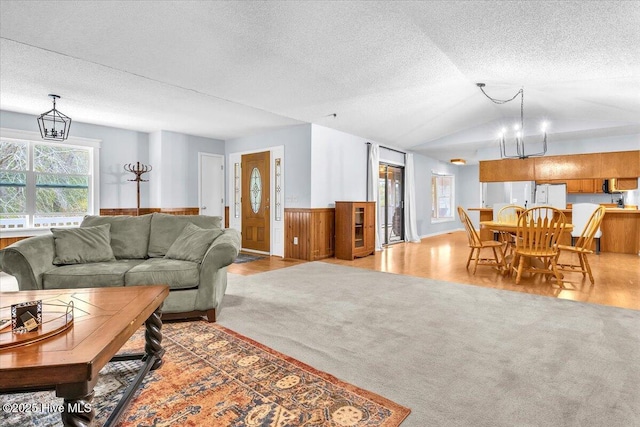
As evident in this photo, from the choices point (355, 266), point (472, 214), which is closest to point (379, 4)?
point (355, 266)

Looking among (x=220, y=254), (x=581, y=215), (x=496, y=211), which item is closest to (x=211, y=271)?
(x=220, y=254)

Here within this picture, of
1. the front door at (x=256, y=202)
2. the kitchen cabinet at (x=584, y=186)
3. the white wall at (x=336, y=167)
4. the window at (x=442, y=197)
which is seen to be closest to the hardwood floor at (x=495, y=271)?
the front door at (x=256, y=202)

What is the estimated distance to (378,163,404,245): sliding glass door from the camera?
8.09 m

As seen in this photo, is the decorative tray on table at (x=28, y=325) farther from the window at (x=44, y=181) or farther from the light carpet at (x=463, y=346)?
the window at (x=44, y=181)

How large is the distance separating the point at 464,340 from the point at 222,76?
3.62 metres

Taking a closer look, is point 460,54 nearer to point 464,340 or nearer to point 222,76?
point 222,76

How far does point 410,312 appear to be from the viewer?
3.18 metres

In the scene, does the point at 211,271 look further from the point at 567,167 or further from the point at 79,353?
the point at 567,167

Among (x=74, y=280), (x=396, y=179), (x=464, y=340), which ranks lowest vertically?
(x=464, y=340)

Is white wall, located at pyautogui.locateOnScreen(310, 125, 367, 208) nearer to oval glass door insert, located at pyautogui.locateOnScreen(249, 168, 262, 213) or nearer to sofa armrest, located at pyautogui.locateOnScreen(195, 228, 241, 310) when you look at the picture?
oval glass door insert, located at pyautogui.locateOnScreen(249, 168, 262, 213)

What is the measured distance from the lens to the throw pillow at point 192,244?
3.14 meters

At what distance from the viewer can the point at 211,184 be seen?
7.49 m

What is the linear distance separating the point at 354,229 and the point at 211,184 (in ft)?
11.2

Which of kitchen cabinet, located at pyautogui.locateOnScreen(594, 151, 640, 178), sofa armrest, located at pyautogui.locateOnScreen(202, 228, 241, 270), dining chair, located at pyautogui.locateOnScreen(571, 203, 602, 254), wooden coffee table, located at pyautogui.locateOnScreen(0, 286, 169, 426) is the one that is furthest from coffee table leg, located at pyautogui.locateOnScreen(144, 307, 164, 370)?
kitchen cabinet, located at pyautogui.locateOnScreen(594, 151, 640, 178)
